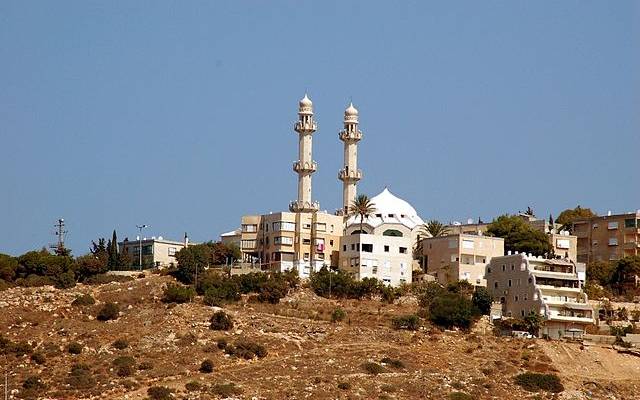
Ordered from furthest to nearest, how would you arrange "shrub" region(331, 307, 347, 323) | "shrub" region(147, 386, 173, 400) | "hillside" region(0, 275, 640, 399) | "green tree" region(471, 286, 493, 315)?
"green tree" region(471, 286, 493, 315) < "shrub" region(331, 307, 347, 323) < "hillside" region(0, 275, 640, 399) < "shrub" region(147, 386, 173, 400)

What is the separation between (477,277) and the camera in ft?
386

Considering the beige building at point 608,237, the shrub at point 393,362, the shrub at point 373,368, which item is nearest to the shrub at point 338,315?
the shrub at point 393,362

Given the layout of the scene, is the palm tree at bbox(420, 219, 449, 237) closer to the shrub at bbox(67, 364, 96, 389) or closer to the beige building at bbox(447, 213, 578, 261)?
the beige building at bbox(447, 213, 578, 261)

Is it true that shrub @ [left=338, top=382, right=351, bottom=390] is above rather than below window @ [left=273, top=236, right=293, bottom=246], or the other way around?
below

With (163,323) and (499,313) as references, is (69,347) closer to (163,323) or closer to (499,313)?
(163,323)

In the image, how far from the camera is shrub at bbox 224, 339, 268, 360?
9788 cm

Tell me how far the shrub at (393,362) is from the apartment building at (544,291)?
41.0 ft

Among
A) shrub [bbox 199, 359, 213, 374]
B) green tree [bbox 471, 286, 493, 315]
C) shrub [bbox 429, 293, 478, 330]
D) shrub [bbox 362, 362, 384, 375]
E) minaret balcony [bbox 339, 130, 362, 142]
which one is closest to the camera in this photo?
shrub [bbox 199, 359, 213, 374]

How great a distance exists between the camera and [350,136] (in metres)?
127

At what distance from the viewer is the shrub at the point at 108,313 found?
10425 centimetres

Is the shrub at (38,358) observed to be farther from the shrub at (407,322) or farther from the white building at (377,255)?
the white building at (377,255)

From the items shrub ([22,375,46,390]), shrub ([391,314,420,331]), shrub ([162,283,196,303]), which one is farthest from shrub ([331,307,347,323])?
shrub ([22,375,46,390])

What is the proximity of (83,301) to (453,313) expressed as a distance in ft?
72.1

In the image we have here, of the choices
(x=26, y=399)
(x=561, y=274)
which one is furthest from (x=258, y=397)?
(x=561, y=274)
